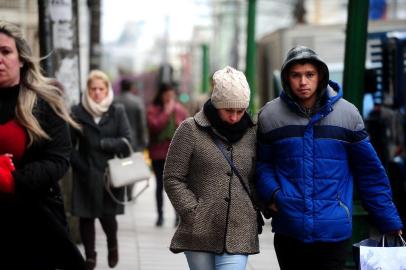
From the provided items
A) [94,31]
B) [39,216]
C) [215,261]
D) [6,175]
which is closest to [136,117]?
[215,261]

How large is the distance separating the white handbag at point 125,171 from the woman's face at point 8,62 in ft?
15.7

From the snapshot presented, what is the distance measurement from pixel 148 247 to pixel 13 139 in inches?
284

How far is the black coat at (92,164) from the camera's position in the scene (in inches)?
383

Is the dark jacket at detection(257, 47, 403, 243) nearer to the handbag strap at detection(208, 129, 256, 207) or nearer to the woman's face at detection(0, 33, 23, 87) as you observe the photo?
the handbag strap at detection(208, 129, 256, 207)

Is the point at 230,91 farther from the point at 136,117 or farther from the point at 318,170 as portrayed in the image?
the point at 136,117

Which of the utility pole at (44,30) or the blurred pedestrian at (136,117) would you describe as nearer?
the utility pole at (44,30)

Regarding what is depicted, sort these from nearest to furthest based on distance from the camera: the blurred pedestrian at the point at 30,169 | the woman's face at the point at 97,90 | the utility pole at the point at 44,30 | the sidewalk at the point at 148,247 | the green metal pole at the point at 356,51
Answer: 1. the blurred pedestrian at the point at 30,169
2. the woman's face at the point at 97,90
3. the green metal pole at the point at 356,51
4. the sidewalk at the point at 148,247
5. the utility pole at the point at 44,30

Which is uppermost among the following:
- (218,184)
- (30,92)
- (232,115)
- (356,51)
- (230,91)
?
(30,92)

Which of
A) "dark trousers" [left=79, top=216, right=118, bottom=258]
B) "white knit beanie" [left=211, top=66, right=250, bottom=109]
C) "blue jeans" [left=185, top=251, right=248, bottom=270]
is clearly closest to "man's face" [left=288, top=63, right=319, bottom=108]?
"white knit beanie" [left=211, top=66, right=250, bottom=109]

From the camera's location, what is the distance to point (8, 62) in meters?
4.83

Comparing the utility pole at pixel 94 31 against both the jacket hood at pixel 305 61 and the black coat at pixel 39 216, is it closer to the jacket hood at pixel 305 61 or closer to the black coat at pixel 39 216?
the jacket hood at pixel 305 61

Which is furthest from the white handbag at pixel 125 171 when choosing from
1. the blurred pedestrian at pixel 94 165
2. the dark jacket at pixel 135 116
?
the dark jacket at pixel 135 116

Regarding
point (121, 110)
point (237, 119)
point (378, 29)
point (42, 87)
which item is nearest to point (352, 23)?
point (121, 110)

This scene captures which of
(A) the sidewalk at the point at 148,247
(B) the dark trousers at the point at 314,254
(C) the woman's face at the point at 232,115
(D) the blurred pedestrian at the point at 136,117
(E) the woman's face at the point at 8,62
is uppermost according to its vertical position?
(E) the woman's face at the point at 8,62
